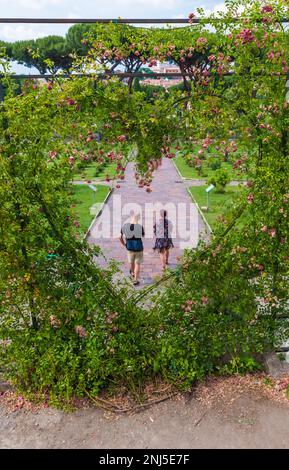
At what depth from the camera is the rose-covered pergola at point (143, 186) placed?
12.6ft

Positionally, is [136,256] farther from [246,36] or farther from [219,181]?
[219,181]

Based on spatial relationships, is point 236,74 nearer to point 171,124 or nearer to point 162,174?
point 171,124

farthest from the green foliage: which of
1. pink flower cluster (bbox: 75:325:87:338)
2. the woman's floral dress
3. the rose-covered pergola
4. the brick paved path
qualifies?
pink flower cluster (bbox: 75:325:87:338)

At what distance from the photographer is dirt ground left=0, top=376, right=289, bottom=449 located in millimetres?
3947

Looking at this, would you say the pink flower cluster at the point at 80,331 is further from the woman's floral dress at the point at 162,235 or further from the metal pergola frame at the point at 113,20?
the woman's floral dress at the point at 162,235

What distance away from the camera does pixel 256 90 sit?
4.03 metres

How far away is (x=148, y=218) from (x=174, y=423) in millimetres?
9115

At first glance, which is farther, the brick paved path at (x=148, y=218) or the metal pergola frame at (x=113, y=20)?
the brick paved path at (x=148, y=218)

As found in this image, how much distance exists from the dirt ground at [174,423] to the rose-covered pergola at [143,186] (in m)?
0.26

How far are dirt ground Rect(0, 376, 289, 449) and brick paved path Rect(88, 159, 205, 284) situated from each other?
3013 millimetres

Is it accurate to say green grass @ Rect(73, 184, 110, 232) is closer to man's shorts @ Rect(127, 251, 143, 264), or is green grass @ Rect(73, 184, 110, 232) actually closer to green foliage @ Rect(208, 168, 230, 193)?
green foliage @ Rect(208, 168, 230, 193)

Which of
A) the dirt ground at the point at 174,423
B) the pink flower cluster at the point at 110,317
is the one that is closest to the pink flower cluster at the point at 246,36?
the pink flower cluster at the point at 110,317

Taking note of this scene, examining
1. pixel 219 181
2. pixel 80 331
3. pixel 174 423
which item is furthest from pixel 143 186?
pixel 219 181
